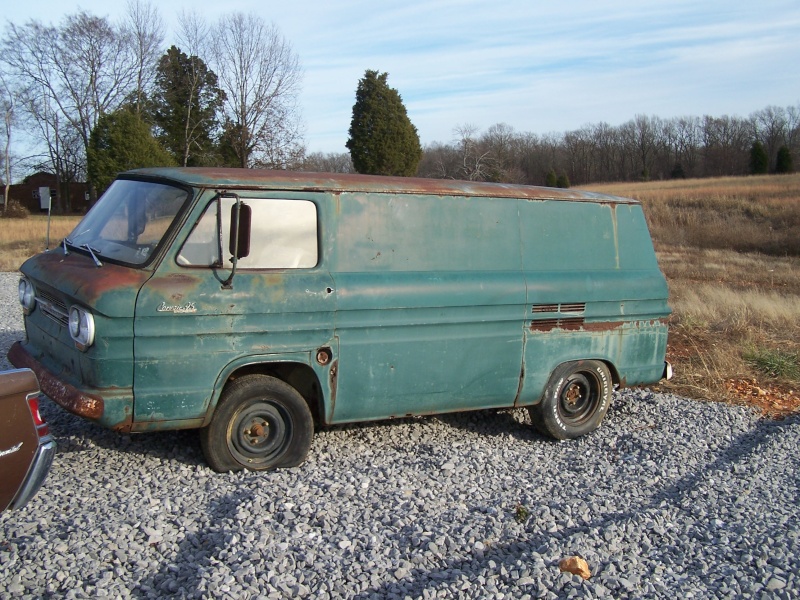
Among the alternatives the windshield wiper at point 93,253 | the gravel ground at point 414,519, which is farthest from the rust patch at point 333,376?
the windshield wiper at point 93,253

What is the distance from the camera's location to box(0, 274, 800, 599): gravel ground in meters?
3.80

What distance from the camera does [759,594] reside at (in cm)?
385

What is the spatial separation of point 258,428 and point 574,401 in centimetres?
291

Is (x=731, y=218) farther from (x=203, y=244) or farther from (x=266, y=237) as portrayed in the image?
(x=203, y=244)

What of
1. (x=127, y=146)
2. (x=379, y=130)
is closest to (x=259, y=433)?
(x=127, y=146)

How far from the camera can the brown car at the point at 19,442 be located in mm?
3594

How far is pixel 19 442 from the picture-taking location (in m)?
3.65

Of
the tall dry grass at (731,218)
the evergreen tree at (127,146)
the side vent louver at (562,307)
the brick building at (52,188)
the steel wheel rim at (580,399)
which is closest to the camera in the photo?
the side vent louver at (562,307)

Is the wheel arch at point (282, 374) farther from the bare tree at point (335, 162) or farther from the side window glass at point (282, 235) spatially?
the bare tree at point (335, 162)

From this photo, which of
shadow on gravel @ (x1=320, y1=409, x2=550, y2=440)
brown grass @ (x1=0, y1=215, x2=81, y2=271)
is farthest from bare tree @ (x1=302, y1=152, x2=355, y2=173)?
shadow on gravel @ (x1=320, y1=409, x2=550, y2=440)

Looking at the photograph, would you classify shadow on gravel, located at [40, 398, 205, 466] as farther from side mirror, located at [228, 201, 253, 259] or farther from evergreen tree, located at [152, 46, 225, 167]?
evergreen tree, located at [152, 46, 225, 167]

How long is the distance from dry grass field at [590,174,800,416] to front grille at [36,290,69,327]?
256 inches

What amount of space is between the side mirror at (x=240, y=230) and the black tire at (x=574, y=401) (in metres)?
2.90

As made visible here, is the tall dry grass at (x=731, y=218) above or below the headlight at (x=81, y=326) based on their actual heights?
above
